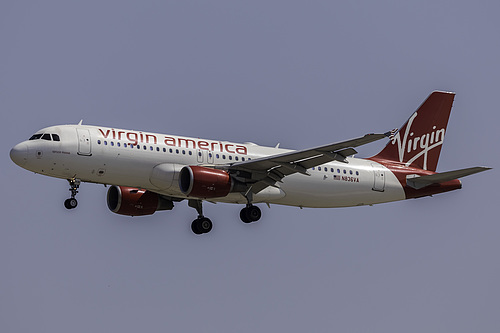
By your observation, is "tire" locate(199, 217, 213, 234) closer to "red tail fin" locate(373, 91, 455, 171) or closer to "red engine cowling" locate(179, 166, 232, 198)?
"red engine cowling" locate(179, 166, 232, 198)

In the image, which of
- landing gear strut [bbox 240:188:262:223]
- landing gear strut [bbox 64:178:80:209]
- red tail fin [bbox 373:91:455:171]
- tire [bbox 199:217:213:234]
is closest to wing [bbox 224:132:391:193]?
landing gear strut [bbox 240:188:262:223]

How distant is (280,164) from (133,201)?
29.8ft

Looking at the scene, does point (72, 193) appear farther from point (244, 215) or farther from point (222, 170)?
point (244, 215)

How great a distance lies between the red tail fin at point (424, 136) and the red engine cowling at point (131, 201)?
43.2ft

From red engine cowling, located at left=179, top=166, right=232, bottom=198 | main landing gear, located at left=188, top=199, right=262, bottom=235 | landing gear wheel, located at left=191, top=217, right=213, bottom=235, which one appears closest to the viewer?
red engine cowling, located at left=179, top=166, right=232, bottom=198

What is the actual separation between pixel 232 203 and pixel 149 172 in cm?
543

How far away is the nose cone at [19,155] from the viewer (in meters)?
44.2

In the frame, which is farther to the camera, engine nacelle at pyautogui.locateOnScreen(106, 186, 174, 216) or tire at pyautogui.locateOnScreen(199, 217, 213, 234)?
engine nacelle at pyautogui.locateOnScreen(106, 186, 174, 216)

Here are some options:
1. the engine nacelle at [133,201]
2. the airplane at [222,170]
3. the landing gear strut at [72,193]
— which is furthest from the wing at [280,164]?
the landing gear strut at [72,193]

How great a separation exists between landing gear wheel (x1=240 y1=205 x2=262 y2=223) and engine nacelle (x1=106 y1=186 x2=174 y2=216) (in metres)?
5.24

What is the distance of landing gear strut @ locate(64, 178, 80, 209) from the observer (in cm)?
4512

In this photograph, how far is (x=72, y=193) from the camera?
1790 inches

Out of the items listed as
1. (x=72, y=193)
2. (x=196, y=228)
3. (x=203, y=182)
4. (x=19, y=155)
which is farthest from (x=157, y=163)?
(x=19, y=155)

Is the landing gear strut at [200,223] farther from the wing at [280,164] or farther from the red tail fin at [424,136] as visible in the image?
the red tail fin at [424,136]
